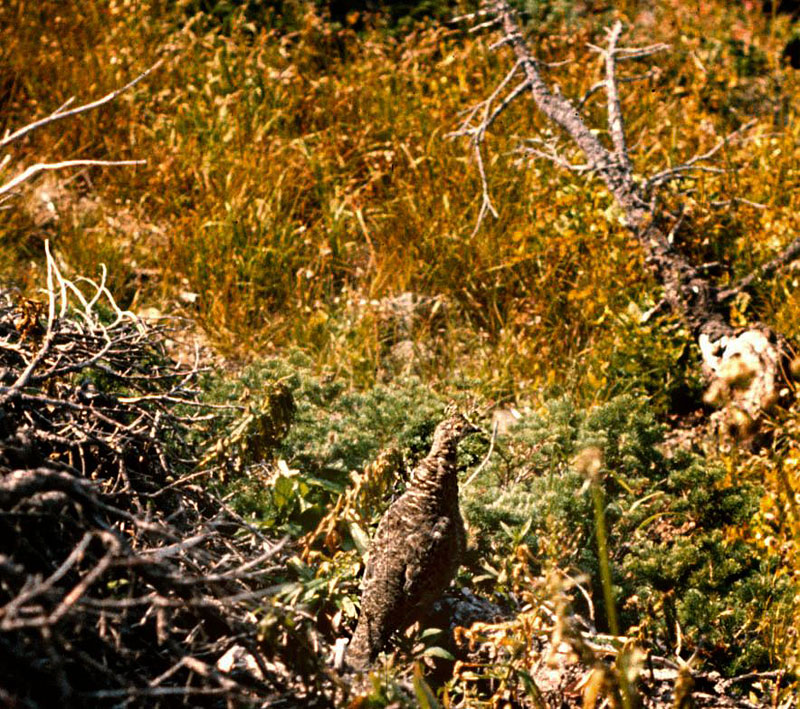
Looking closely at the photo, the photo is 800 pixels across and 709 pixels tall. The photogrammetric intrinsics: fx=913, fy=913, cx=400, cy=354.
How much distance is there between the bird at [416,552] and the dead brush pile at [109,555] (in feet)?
0.92

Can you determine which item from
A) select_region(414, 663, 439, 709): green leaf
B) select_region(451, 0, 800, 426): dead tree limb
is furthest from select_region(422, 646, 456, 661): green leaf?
select_region(451, 0, 800, 426): dead tree limb

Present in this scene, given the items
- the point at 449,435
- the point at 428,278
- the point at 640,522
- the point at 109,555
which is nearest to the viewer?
the point at 109,555

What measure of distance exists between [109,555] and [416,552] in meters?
0.88

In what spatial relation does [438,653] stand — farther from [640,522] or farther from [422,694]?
[640,522]

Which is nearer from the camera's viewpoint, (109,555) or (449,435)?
(109,555)

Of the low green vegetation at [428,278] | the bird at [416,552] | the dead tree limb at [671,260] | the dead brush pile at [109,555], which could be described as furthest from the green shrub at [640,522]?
the dead brush pile at [109,555]

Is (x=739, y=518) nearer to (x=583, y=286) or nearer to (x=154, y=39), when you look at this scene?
(x=583, y=286)

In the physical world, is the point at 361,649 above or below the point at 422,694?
below

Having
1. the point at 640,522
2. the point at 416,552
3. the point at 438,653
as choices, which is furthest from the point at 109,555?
the point at 640,522

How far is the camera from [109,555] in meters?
1.58

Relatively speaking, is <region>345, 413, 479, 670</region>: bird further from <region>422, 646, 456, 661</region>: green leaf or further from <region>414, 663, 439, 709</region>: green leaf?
<region>414, 663, 439, 709</region>: green leaf

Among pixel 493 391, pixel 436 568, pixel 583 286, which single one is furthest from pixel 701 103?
pixel 436 568

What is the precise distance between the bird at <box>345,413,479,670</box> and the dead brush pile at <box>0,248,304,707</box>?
11.0 inches

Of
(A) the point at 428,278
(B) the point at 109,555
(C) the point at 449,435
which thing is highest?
(B) the point at 109,555
